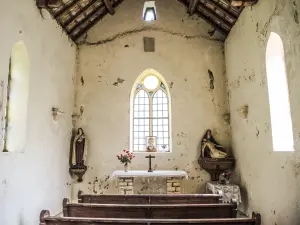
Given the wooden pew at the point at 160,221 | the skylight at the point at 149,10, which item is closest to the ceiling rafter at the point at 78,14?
the skylight at the point at 149,10

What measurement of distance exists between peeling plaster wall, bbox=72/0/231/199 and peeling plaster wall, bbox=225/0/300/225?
64 cm

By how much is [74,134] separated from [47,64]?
90.4 inches

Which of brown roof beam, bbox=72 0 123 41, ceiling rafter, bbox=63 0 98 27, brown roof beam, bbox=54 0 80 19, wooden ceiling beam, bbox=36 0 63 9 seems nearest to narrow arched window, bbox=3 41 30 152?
wooden ceiling beam, bbox=36 0 63 9

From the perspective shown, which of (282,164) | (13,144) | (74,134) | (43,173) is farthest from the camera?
(74,134)

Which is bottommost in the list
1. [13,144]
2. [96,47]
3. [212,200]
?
[212,200]

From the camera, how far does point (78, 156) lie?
24.2ft

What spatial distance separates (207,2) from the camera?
707cm

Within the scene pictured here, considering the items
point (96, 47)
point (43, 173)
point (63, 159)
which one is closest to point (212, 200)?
point (43, 173)

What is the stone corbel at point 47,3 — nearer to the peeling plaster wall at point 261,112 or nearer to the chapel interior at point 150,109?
the chapel interior at point 150,109

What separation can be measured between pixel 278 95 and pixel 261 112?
515mm

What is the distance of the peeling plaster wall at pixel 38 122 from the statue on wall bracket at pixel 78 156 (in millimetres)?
191

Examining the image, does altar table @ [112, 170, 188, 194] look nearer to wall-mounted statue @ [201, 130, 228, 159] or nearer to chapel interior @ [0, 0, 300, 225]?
chapel interior @ [0, 0, 300, 225]

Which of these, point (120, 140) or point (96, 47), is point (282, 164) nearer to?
point (120, 140)

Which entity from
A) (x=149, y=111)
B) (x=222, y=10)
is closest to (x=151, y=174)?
(x=149, y=111)
